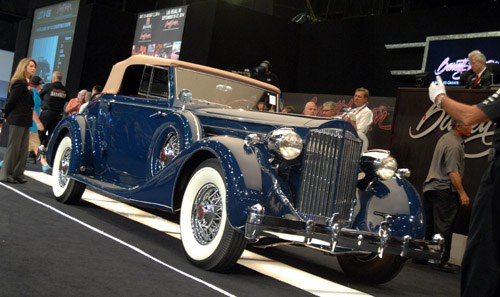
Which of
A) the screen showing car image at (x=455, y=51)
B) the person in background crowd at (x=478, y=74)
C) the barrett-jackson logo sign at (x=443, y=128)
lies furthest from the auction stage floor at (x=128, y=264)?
the screen showing car image at (x=455, y=51)

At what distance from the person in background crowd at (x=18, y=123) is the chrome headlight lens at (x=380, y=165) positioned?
4.10 metres

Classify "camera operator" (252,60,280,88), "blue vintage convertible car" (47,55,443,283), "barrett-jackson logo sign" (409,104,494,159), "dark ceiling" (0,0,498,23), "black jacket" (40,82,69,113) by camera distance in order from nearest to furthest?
"blue vintage convertible car" (47,55,443,283) → "barrett-jackson logo sign" (409,104,494,159) → "camera operator" (252,60,280,88) → "black jacket" (40,82,69,113) → "dark ceiling" (0,0,498,23)

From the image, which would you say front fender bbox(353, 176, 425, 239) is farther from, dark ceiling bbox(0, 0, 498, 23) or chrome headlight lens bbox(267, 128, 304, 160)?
dark ceiling bbox(0, 0, 498, 23)

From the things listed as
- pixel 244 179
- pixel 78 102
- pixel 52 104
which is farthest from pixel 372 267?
pixel 52 104

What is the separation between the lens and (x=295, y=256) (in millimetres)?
5273

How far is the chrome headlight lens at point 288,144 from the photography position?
3871 millimetres

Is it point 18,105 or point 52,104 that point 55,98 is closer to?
point 52,104

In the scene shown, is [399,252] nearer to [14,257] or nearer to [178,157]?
[178,157]

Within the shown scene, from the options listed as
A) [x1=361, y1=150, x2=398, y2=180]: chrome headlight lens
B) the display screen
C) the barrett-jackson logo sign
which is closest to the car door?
[x1=361, y1=150, x2=398, y2=180]: chrome headlight lens

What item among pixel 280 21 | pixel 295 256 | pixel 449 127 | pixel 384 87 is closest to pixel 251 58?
pixel 280 21

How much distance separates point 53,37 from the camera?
16.2 m

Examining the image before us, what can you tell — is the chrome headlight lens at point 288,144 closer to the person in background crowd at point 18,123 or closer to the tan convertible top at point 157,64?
the tan convertible top at point 157,64

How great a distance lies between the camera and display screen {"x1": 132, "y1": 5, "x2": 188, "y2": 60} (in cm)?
1266

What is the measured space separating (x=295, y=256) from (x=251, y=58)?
795 centimetres
